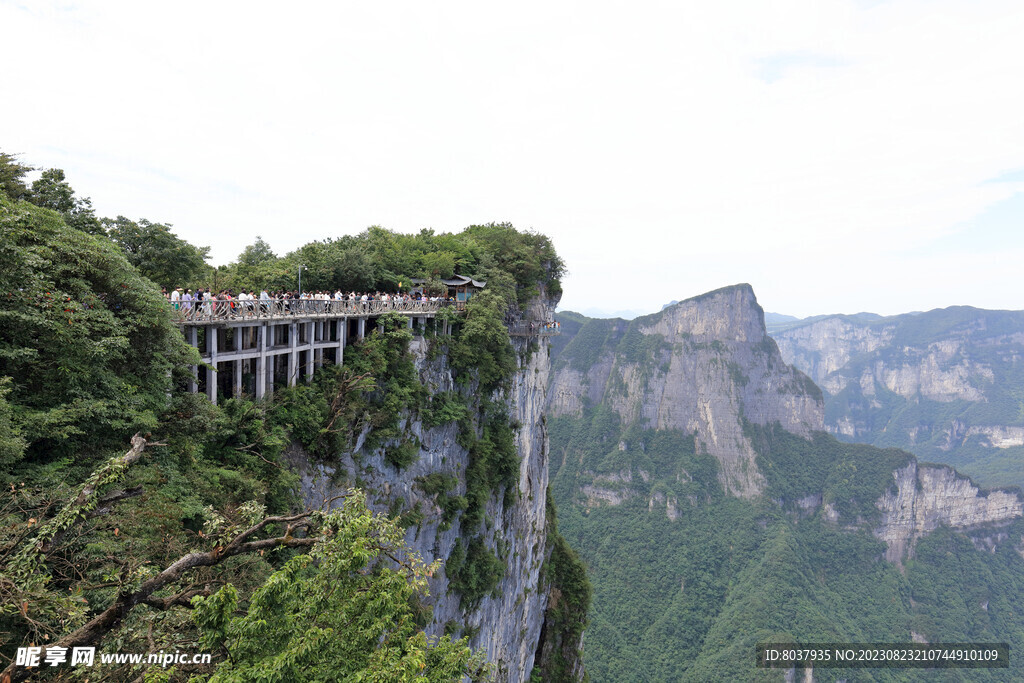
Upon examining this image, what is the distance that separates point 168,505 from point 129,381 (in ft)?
11.8

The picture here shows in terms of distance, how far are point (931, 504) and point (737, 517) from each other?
38.7 m

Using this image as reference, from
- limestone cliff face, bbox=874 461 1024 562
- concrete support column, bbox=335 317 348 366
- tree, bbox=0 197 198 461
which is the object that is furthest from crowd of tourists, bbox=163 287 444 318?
limestone cliff face, bbox=874 461 1024 562

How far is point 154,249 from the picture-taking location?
16922 millimetres

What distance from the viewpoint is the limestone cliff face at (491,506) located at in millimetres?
16719

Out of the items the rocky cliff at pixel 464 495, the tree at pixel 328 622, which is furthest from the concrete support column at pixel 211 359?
the tree at pixel 328 622

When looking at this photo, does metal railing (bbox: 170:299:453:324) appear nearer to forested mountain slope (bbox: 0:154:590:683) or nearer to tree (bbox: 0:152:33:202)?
forested mountain slope (bbox: 0:154:590:683)

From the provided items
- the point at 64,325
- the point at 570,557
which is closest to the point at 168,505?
the point at 64,325

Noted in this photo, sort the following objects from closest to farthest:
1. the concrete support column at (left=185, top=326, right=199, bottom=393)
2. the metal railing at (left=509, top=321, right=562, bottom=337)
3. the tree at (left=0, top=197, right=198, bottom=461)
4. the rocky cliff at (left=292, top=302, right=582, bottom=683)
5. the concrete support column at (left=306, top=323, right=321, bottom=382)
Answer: the tree at (left=0, top=197, right=198, bottom=461) < the concrete support column at (left=185, top=326, right=199, bottom=393) < the rocky cliff at (left=292, top=302, right=582, bottom=683) < the concrete support column at (left=306, top=323, right=321, bottom=382) < the metal railing at (left=509, top=321, right=562, bottom=337)

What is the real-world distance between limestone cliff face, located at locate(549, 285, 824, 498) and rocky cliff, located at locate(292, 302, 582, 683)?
96.5 m

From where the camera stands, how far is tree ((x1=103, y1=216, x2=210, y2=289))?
54.9ft

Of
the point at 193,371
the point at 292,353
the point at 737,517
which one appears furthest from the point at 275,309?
the point at 737,517

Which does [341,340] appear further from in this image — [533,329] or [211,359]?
[533,329]

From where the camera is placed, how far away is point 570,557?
38.5 meters

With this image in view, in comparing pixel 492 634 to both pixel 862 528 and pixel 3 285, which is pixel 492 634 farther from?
pixel 862 528
